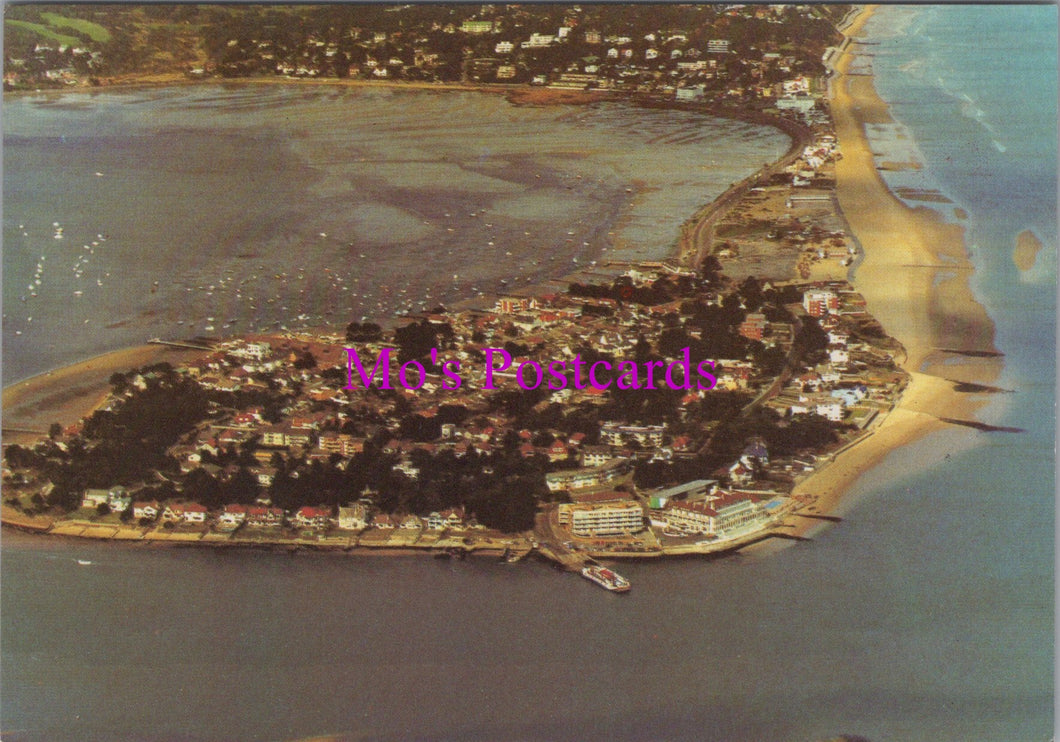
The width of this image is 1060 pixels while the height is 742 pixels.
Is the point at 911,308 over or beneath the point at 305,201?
beneath

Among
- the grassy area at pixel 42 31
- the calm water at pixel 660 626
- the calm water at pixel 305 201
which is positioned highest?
the grassy area at pixel 42 31

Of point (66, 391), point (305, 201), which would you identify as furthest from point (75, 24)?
point (66, 391)

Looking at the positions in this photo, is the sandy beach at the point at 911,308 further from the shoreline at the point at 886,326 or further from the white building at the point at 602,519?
the white building at the point at 602,519

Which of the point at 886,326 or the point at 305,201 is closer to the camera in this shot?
the point at 886,326

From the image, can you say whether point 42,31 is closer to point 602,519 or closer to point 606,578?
point 602,519

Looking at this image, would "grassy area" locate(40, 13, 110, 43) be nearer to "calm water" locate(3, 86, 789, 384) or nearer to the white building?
"calm water" locate(3, 86, 789, 384)

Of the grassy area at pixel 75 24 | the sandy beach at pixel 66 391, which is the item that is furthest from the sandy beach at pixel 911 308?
the grassy area at pixel 75 24

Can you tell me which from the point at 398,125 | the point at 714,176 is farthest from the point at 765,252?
the point at 398,125

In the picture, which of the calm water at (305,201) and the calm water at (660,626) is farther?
the calm water at (305,201)
